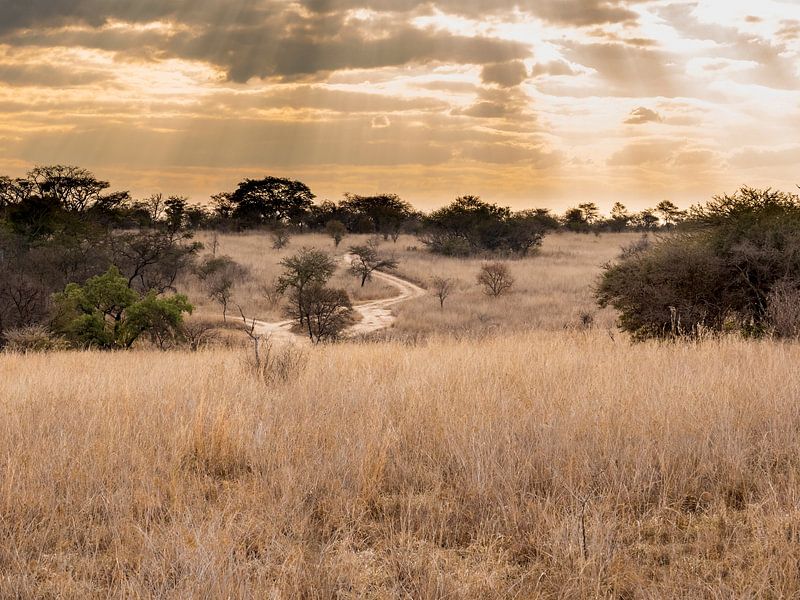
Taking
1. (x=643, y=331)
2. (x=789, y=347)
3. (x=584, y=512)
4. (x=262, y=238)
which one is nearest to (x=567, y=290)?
(x=643, y=331)

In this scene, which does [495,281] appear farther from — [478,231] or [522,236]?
[478,231]

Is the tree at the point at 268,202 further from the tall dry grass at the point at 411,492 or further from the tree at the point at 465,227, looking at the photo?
the tall dry grass at the point at 411,492

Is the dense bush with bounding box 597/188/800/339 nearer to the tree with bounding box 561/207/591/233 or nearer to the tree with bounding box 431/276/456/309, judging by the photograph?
the tree with bounding box 431/276/456/309

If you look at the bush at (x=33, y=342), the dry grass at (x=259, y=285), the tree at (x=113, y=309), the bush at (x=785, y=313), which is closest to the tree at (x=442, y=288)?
the dry grass at (x=259, y=285)

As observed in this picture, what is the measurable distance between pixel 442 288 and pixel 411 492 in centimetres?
3276

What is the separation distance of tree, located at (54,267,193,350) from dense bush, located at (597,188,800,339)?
1499 cm

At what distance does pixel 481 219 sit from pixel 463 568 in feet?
208

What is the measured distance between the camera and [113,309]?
73.3 ft

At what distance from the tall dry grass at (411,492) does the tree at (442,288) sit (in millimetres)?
27699

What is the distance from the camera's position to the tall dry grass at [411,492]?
9.99ft

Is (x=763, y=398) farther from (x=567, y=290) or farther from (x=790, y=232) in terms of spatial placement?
(x=567, y=290)

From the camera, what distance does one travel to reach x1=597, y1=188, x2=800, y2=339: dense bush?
1337 centimetres

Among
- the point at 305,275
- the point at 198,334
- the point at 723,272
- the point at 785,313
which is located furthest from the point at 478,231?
the point at 785,313

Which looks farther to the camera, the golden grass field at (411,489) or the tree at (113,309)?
the tree at (113,309)
